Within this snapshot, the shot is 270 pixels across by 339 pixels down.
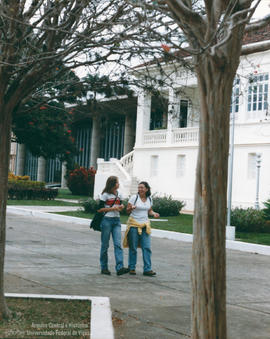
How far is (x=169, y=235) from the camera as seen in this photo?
61.0ft

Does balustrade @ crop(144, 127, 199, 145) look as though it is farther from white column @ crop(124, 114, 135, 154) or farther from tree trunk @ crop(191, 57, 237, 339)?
tree trunk @ crop(191, 57, 237, 339)

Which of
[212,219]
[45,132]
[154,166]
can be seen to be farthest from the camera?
[45,132]

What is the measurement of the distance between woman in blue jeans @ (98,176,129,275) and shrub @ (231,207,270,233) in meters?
11.2

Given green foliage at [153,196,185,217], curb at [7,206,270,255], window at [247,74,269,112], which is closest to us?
curb at [7,206,270,255]

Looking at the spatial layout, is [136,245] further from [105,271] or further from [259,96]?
[259,96]

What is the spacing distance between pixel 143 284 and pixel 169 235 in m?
9.20

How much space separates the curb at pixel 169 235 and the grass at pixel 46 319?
9.49 metres

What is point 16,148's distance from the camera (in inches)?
2479

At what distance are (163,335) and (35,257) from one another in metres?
6.50

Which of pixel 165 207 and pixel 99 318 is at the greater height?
pixel 165 207

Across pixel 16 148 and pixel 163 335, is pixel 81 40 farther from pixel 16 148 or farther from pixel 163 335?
pixel 16 148

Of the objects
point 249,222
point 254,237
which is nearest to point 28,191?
point 249,222

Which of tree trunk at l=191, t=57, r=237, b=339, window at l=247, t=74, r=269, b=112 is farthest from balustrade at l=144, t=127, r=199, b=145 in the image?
tree trunk at l=191, t=57, r=237, b=339

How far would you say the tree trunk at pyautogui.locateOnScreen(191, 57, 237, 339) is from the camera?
441 centimetres
